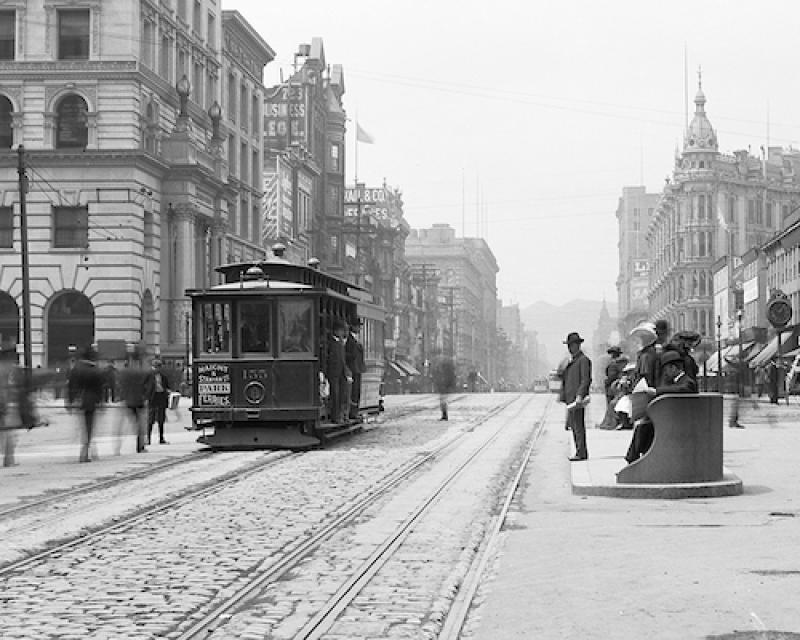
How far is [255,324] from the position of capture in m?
25.0

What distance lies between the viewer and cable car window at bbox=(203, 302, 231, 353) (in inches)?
987

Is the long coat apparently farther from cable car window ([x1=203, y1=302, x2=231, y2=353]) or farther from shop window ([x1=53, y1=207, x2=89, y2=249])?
shop window ([x1=53, y1=207, x2=89, y2=249])

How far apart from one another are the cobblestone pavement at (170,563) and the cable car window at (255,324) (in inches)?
233

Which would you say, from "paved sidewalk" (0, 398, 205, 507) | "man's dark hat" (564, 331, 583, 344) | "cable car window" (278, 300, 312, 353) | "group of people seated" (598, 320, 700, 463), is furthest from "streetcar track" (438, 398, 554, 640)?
"cable car window" (278, 300, 312, 353)

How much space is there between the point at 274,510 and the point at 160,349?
4529 cm

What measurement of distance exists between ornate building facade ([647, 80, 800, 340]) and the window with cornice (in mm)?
77658

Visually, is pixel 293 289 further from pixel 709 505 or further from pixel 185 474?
pixel 709 505

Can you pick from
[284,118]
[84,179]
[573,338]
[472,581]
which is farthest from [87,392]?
[284,118]

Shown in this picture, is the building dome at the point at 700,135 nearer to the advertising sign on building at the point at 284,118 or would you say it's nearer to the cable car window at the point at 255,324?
the advertising sign on building at the point at 284,118

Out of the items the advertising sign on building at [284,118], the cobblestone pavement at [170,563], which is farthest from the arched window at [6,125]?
the cobblestone pavement at [170,563]

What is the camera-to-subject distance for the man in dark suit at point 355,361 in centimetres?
2834

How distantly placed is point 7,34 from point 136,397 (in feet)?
122

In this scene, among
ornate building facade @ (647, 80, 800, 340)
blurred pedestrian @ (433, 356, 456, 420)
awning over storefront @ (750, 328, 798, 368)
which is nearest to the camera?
blurred pedestrian @ (433, 356, 456, 420)

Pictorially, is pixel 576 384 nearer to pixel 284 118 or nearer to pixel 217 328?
pixel 217 328
